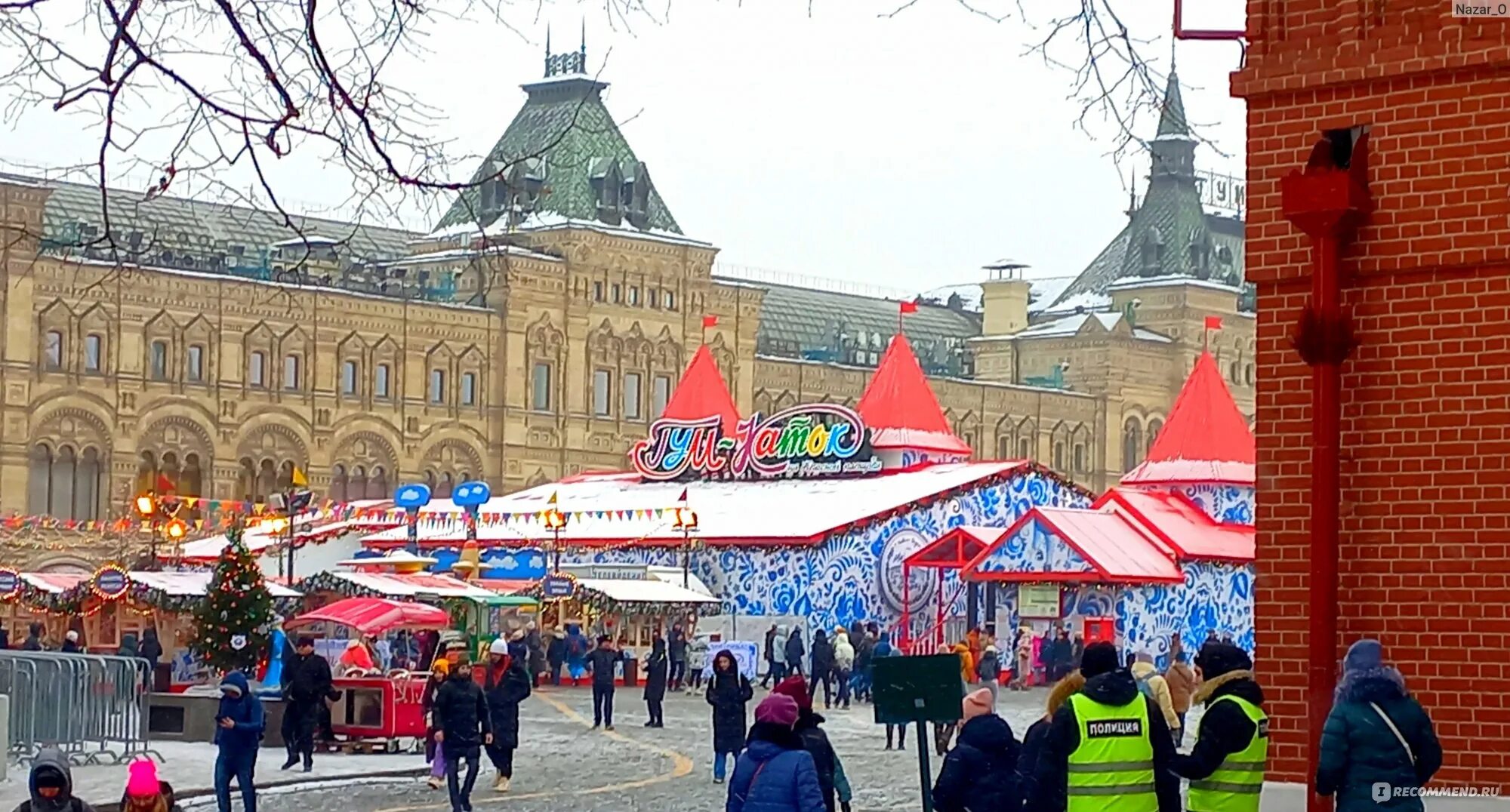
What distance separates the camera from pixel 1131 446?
304ft

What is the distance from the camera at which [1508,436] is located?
10070 millimetres

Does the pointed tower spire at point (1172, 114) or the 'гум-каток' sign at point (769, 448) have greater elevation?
the pointed tower spire at point (1172, 114)

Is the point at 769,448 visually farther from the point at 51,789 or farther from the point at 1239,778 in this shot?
the point at 51,789

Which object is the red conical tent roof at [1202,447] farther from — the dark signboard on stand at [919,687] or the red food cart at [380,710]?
the dark signboard on stand at [919,687]

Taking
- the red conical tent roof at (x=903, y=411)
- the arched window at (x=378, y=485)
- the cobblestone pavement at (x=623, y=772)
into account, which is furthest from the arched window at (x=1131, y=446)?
the cobblestone pavement at (x=623, y=772)

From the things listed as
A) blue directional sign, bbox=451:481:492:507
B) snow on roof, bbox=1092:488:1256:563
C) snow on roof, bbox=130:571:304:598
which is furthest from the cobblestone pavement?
blue directional sign, bbox=451:481:492:507

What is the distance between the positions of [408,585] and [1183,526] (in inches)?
599

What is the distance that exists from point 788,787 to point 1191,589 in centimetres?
3747

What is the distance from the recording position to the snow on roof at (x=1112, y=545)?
1789 inches

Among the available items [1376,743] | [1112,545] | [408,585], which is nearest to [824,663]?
[408,585]

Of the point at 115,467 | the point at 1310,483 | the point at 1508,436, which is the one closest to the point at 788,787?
the point at 1310,483

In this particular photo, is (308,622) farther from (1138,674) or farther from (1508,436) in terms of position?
(1508,436)

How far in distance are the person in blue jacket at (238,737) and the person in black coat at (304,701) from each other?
225 inches

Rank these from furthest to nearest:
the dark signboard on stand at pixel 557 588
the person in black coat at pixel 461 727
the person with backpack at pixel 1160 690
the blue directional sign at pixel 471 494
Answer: the blue directional sign at pixel 471 494 < the dark signboard on stand at pixel 557 588 < the person in black coat at pixel 461 727 < the person with backpack at pixel 1160 690
